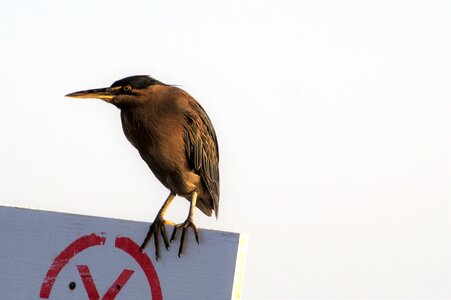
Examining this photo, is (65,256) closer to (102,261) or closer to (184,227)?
(102,261)

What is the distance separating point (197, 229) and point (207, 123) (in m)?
1.48

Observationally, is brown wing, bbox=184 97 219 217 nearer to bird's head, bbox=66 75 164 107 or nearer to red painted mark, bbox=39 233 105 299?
bird's head, bbox=66 75 164 107

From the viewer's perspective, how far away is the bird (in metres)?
4.99

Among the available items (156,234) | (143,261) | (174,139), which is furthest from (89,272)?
(174,139)

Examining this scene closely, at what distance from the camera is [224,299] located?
3.62 meters

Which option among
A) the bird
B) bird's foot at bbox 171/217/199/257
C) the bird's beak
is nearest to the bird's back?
the bird

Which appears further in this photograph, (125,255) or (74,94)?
(74,94)

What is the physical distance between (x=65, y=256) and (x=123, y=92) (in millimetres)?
1399

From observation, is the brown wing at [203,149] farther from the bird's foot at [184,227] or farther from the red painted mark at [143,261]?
the red painted mark at [143,261]

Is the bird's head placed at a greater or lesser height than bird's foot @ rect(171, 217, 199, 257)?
greater

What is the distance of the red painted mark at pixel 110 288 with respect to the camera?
3.84 metres

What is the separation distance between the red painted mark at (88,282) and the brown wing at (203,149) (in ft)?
4.48

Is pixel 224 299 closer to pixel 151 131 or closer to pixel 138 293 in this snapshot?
pixel 138 293

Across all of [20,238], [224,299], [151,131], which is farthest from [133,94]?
[224,299]
